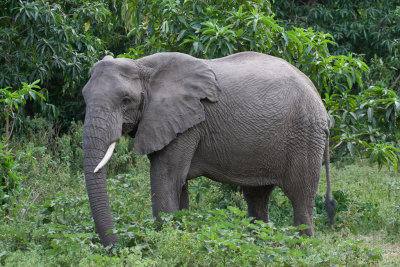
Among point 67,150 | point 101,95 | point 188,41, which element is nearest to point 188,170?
point 101,95

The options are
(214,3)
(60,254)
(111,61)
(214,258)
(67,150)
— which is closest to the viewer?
(214,258)

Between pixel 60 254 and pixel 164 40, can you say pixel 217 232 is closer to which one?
pixel 60 254

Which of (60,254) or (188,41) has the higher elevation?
(188,41)

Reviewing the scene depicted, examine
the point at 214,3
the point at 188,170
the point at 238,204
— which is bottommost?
the point at 238,204

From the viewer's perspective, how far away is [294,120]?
590 centimetres

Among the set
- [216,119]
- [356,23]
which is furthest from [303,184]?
[356,23]

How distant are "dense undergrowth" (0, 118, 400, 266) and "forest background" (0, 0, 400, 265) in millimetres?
14

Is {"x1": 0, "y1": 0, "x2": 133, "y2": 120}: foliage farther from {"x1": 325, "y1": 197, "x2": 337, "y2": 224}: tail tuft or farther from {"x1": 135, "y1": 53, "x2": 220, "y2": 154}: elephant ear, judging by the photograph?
{"x1": 325, "y1": 197, "x2": 337, "y2": 224}: tail tuft

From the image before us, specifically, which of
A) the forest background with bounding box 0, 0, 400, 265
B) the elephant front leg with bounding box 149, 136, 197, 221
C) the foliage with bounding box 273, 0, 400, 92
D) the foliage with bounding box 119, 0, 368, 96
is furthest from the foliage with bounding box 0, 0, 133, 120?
the foliage with bounding box 273, 0, 400, 92

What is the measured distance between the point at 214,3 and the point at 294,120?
7.59 feet

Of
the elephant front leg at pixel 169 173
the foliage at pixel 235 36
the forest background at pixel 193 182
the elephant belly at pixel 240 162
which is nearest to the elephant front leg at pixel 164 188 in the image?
the elephant front leg at pixel 169 173

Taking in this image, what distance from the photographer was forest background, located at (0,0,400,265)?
479cm

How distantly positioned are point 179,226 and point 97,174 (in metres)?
0.80

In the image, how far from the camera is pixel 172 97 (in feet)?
18.5
